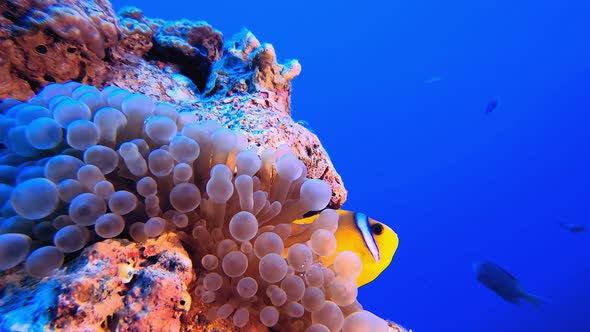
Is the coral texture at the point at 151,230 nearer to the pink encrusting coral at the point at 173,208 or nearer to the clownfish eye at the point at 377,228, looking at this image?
the pink encrusting coral at the point at 173,208

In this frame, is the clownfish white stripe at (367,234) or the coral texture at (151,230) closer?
the coral texture at (151,230)

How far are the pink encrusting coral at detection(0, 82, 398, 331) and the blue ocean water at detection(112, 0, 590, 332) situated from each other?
75.7 ft

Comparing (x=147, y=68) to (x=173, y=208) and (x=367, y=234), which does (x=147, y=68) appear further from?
(x=367, y=234)

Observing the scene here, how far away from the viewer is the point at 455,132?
166ft

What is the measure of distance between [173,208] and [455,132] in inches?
2177

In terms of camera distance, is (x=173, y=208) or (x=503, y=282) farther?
(x=503, y=282)

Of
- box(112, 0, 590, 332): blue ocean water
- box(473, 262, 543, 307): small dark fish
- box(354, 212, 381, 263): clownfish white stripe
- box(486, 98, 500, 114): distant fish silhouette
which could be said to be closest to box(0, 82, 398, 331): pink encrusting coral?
box(354, 212, 381, 263): clownfish white stripe

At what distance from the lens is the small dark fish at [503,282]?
4.60 m

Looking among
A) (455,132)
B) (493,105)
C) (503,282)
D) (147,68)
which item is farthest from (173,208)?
(455,132)

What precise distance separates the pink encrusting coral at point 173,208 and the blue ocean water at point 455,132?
75.7ft

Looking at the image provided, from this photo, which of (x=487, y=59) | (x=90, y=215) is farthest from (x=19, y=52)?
(x=487, y=59)

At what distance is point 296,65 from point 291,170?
167 centimetres

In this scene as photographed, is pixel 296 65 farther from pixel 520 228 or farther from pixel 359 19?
pixel 359 19

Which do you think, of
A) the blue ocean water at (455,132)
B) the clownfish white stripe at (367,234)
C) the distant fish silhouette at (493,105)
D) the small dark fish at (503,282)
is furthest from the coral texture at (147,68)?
the blue ocean water at (455,132)
